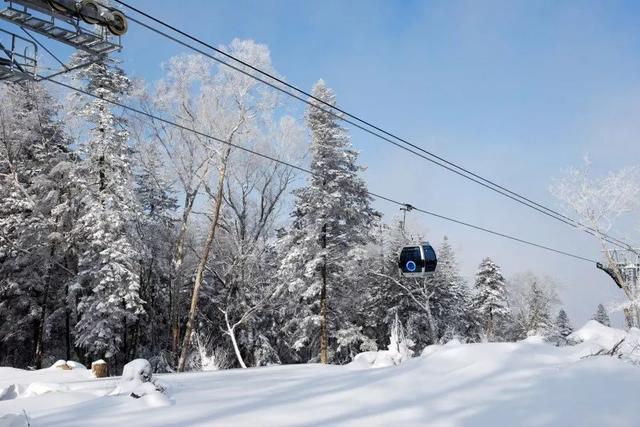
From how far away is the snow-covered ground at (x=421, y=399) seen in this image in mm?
5094

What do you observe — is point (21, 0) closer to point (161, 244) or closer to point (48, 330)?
point (161, 244)

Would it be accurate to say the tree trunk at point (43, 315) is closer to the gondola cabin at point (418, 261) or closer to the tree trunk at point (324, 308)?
Result: the tree trunk at point (324, 308)

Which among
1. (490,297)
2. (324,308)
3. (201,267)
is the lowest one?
(490,297)

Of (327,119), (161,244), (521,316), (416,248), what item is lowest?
(521,316)

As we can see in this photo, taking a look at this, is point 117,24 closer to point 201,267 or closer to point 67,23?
point 67,23

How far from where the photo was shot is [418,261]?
46.8 feet

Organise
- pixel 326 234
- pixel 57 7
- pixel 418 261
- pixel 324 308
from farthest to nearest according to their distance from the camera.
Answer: pixel 326 234 → pixel 324 308 → pixel 418 261 → pixel 57 7

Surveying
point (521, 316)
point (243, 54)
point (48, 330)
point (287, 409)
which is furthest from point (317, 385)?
point (521, 316)

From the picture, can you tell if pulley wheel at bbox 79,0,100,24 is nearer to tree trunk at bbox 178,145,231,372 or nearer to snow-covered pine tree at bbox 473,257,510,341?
tree trunk at bbox 178,145,231,372

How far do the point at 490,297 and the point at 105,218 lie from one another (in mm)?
29002

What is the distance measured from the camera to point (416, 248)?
569 inches

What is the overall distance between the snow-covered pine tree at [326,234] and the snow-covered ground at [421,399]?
14.1m

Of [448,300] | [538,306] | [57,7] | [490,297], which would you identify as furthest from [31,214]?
[538,306]

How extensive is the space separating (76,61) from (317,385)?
783 inches
